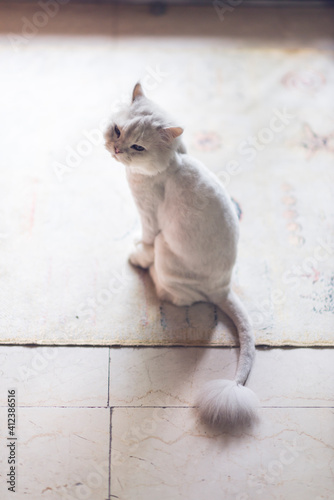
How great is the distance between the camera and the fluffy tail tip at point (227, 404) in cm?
138

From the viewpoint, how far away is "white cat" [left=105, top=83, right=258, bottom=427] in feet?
4.43

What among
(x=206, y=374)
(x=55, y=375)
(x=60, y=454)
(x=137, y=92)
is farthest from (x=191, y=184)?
(x=60, y=454)

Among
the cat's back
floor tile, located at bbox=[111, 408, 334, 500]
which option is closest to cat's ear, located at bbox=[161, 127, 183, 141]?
the cat's back

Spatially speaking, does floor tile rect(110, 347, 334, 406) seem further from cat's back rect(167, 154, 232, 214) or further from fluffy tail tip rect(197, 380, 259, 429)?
cat's back rect(167, 154, 232, 214)

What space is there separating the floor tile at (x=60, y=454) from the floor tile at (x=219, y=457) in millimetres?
46

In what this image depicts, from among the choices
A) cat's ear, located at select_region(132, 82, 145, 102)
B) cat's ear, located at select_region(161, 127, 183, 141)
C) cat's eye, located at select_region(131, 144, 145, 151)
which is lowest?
cat's eye, located at select_region(131, 144, 145, 151)

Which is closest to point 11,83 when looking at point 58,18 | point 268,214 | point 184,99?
point 58,18

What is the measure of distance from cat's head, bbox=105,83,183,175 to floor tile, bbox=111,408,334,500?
76 centimetres

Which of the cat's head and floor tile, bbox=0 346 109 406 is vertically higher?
the cat's head

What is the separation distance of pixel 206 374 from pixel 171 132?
0.78 m

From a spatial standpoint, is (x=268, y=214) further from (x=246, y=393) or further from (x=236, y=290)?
(x=246, y=393)

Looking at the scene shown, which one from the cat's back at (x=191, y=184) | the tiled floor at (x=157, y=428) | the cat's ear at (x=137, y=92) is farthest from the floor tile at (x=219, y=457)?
the cat's ear at (x=137, y=92)

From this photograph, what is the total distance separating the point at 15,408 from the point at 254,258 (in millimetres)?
989

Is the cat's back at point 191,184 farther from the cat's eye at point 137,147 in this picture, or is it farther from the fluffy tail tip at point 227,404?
the fluffy tail tip at point 227,404
